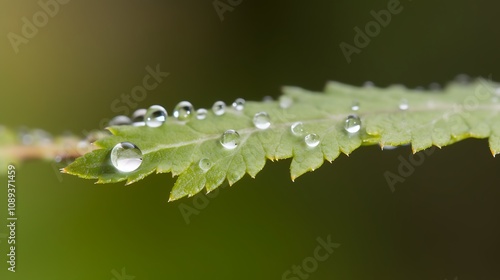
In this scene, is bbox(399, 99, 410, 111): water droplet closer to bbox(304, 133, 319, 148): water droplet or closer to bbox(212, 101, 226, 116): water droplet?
bbox(304, 133, 319, 148): water droplet

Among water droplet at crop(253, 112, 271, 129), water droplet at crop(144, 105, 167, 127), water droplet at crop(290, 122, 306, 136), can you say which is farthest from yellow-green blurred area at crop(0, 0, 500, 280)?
water droplet at crop(290, 122, 306, 136)

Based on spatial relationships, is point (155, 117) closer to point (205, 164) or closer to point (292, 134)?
point (205, 164)

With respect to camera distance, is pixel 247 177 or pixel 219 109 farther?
pixel 247 177

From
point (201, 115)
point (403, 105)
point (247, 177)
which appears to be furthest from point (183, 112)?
point (247, 177)

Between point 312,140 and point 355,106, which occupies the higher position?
point 355,106

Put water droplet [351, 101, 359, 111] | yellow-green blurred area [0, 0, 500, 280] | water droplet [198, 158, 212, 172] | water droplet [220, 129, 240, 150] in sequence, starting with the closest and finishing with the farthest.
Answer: water droplet [198, 158, 212, 172] < water droplet [220, 129, 240, 150] < water droplet [351, 101, 359, 111] < yellow-green blurred area [0, 0, 500, 280]
